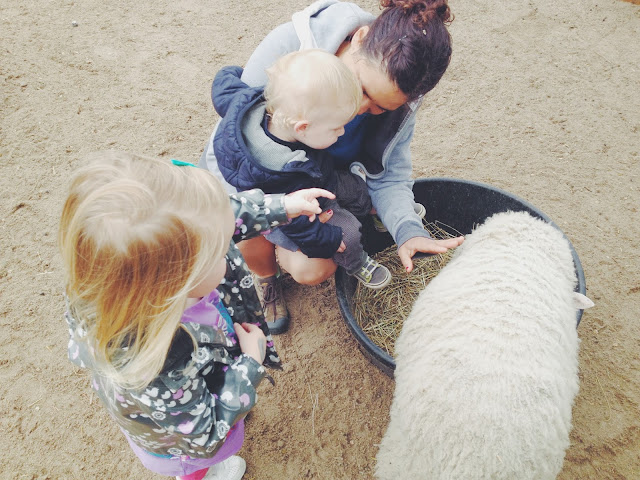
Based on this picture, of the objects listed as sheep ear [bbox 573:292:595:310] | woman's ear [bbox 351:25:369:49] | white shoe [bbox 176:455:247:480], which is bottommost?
white shoe [bbox 176:455:247:480]

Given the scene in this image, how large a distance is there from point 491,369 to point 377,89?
87cm

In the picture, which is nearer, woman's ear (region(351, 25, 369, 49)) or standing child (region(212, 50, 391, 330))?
standing child (region(212, 50, 391, 330))

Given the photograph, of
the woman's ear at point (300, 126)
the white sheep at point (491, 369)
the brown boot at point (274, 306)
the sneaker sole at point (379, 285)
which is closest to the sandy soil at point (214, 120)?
the brown boot at point (274, 306)

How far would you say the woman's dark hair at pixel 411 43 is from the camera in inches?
54.1

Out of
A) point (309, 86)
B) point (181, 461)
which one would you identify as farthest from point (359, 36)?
point (181, 461)

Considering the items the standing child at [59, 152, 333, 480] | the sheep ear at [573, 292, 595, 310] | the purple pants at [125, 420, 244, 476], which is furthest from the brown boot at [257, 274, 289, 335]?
the sheep ear at [573, 292, 595, 310]

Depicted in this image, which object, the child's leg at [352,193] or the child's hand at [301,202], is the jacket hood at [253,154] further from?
the child's leg at [352,193]

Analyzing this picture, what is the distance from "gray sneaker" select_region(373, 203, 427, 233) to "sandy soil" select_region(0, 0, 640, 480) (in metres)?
0.39

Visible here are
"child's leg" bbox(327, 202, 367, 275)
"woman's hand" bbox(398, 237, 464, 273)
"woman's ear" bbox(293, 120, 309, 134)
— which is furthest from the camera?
"child's leg" bbox(327, 202, 367, 275)

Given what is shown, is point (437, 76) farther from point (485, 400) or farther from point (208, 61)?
point (208, 61)

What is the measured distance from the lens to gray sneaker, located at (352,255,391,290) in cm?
189

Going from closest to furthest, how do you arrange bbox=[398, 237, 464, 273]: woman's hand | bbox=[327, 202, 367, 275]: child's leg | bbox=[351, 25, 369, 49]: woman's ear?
bbox=[351, 25, 369, 49]: woman's ear < bbox=[398, 237, 464, 273]: woman's hand < bbox=[327, 202, 367, 275]: child's leg

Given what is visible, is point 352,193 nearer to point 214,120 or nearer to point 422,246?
point 422,246

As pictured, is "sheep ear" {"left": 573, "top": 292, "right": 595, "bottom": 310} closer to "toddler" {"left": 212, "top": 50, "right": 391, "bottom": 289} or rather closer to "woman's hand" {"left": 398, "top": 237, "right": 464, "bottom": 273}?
"woman's hand" {"left": 398, "top": 237, "right": 464, "bottom": 273}
